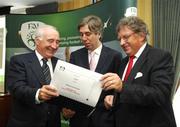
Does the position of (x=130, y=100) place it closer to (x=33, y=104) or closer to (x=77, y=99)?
(x=77, y=99)

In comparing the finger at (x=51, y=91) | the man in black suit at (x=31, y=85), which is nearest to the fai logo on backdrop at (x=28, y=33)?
the man in black suit at (x=31, y=85)

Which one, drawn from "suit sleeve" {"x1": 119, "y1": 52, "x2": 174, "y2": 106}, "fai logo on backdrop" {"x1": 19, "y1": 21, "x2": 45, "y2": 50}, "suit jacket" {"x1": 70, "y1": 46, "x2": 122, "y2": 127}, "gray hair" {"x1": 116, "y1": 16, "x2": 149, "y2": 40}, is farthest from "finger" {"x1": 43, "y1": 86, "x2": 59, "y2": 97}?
"fai logo on backdrop" {"x1": 19, "y1": 21, "x2": 45, "y2": 50}

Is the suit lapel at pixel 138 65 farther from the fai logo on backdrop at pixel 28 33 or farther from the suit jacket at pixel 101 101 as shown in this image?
the fai logo on backdrop at pixel 28 33

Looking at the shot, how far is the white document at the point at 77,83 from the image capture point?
74.5 inches

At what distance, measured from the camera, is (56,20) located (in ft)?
13.0

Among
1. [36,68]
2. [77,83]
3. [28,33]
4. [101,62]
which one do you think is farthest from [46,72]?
[28,33]

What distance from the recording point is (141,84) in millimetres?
1883

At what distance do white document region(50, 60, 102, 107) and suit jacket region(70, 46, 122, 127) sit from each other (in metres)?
0.31

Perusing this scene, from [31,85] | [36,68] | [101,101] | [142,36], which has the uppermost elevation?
[142,36]

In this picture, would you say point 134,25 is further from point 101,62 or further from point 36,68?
point 36,68

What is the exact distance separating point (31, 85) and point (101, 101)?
56 cm

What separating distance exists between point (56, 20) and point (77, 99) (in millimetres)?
2131

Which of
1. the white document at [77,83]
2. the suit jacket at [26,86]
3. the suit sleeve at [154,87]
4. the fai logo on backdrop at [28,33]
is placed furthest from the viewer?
the fai logo on backdrop at [28,33]

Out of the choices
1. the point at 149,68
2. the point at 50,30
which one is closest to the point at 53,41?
the point at 50,30
